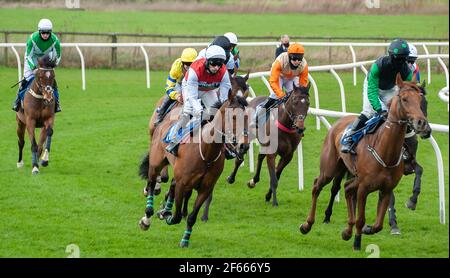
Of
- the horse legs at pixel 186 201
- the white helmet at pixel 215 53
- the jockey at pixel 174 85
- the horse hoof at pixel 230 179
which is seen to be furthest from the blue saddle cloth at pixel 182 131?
the horse hoof at pixel 230 179

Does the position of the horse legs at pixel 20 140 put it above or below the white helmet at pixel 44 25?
below

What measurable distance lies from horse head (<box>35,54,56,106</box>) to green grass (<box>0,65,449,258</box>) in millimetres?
1043

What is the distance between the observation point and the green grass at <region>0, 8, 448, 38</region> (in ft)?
104

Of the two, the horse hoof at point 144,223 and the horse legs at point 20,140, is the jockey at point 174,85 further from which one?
the horse legs at point 20,140

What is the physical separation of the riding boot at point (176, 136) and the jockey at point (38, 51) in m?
3.98

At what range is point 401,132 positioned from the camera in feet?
26.9

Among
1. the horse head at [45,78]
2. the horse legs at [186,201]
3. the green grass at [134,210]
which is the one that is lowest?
the green grass at [134,210]

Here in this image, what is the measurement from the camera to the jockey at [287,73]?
36.0 ft

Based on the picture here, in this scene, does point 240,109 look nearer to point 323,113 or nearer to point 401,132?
point 401,132

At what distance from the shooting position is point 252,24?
123ft

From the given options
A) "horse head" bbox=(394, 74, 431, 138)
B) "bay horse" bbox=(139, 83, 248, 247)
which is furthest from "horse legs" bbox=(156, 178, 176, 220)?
"horse head" bbox=(394, 74, 431, 138)

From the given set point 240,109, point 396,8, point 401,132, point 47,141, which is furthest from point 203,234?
point 396,8

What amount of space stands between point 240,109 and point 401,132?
1459 mm
